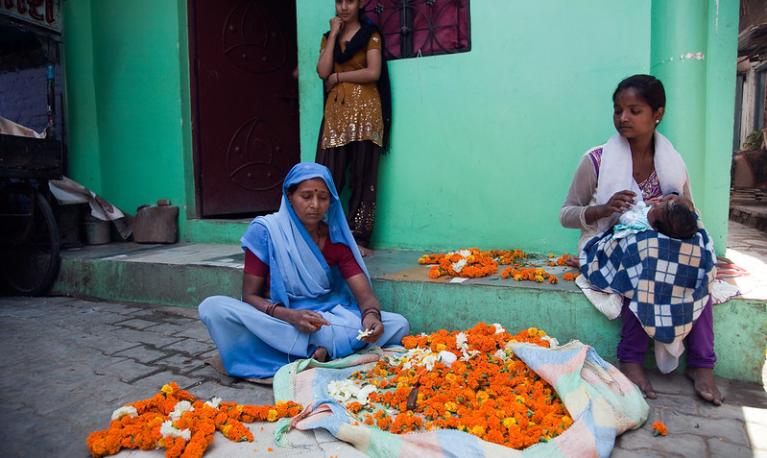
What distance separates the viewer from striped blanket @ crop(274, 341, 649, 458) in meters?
1.99

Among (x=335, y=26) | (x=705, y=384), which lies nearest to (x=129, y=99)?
(x=335, y=26)

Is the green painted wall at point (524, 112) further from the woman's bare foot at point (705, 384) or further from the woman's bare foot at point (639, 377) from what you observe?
the woman's bare foot at point (639, 377)

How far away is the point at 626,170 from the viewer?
9.53 ft

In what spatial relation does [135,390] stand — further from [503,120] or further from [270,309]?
[503,120]

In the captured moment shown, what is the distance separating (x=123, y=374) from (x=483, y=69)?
10.2ft

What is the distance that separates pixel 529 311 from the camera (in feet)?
10.1

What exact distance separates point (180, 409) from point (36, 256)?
374cm

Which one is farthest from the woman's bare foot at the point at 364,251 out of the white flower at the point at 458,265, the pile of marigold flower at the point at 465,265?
the white flower at the point at 458,265

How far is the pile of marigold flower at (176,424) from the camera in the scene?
2.05 metres

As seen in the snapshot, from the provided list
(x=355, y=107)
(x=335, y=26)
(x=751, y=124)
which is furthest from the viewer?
(x=751, y=124)

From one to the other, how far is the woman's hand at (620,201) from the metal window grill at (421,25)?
6.15ft

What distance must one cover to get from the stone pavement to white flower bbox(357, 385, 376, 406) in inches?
12.0

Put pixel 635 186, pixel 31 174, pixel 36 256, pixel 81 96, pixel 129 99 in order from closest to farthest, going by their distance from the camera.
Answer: pixel 635 186, pixel 31 174, pixel 36 256, pixel 129 99, pixel 81 96

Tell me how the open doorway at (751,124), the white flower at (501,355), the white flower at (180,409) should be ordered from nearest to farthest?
the white flower at (180,409) < the white flower at (501,355) < the open doorway at (751,124)
